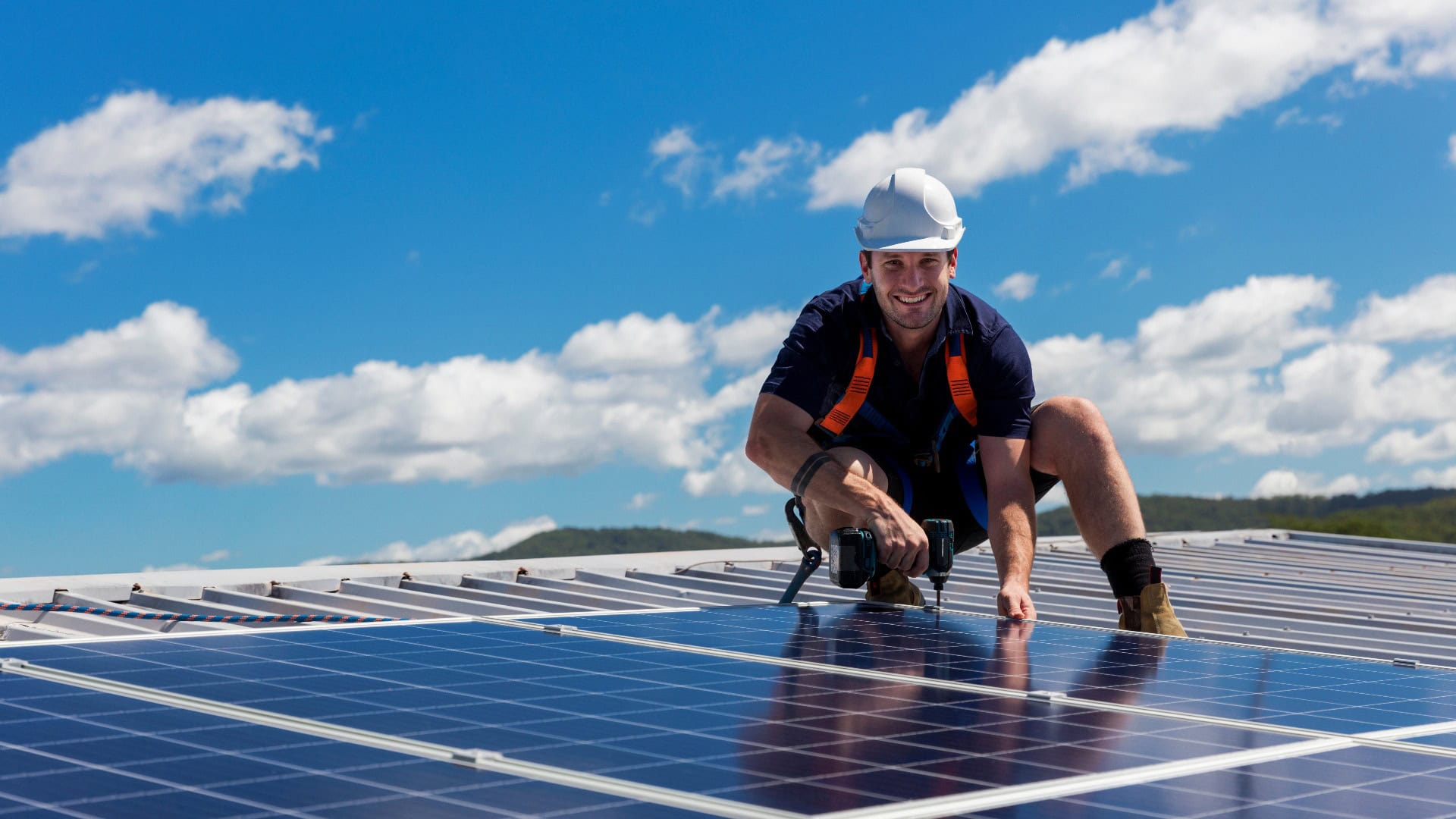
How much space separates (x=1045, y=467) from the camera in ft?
22.0

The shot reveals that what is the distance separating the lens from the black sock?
253 inches

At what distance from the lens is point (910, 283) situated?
6.52 meters

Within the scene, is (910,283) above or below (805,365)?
above

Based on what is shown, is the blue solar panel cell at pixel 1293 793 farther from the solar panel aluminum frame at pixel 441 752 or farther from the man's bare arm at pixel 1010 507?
the man's bare arm at pixel 1010 507

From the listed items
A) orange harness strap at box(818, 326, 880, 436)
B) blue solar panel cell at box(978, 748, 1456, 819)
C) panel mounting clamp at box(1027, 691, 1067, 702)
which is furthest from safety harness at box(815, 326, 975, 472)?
blue solar panel cell at box(978, 748, 1456, 819)

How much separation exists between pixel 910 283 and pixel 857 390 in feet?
2.02

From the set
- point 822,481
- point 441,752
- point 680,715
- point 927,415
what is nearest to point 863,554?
point 822,481

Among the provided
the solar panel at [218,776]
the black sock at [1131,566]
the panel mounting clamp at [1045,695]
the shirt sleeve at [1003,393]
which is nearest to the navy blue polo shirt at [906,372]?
the shirt sleeve at [1003,393]

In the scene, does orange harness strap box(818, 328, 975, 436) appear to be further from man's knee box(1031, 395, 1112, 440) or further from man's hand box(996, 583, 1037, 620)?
man's hand box(996, 583, 1037, 620)

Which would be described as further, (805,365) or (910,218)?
(805,365)

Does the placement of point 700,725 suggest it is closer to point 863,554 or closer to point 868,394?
point 863,554

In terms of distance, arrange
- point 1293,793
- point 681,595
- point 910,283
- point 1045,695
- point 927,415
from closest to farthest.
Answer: point 1293,793, point 1045,695, point 910,283, point 927,415, point 681,595

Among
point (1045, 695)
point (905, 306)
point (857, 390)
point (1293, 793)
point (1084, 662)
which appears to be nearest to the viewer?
point (1293, 793)

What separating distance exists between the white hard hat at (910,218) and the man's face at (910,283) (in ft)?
0.19
